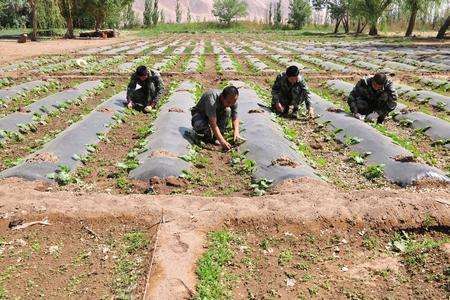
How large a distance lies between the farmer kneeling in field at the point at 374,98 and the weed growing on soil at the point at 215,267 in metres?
5.71

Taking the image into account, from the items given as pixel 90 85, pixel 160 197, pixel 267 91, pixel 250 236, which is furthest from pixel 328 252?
pixel 90 85

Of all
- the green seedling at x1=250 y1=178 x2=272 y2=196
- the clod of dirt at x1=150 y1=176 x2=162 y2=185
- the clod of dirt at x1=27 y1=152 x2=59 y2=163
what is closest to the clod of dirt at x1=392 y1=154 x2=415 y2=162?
the green seedling at x1=250 y1=178 x2=272 y2=196

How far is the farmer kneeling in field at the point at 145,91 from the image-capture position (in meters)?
10.7

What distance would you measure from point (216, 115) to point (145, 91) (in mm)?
3480

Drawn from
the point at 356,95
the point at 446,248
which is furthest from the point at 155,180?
the point at 356,95

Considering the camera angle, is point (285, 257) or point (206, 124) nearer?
point (285, 257)

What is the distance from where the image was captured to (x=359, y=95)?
10.1m

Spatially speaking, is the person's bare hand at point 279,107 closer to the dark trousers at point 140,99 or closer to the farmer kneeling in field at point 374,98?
the farmer kneeling in field at point 374,98

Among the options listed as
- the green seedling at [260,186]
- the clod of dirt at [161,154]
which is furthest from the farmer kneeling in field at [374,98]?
the clod of dirt at [161,154]

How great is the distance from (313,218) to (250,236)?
80cm

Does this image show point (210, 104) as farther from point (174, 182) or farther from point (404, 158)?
point (404, 158)

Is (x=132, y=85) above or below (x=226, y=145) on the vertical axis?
above

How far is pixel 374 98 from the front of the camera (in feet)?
32.7

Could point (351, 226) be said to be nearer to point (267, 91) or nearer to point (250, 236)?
point (250, 236)
